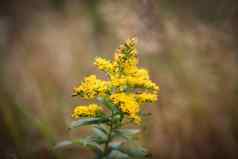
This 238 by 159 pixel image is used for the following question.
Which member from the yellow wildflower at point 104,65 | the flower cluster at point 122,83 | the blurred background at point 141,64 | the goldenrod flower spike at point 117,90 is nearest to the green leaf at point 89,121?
the goldenrod flower spike at point 117,90

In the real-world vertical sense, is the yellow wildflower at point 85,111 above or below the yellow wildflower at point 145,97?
below

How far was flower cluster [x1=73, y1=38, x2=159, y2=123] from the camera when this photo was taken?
6.99ft

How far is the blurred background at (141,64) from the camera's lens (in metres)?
3.15

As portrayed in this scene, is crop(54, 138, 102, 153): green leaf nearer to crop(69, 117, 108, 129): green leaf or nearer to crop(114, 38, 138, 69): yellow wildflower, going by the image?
crop(69, 117, 108, 129): green leaf

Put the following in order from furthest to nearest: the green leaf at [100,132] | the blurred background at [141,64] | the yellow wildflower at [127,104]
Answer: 1. the blurred background at [141,64]
2. the green leaf at [100,132]
3. the yellow wildflower at [127,104]

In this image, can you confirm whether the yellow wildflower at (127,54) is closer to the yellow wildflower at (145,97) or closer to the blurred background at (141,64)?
the yellow wildflower at (145,97)

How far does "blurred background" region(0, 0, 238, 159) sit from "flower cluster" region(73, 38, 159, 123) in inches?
32.5

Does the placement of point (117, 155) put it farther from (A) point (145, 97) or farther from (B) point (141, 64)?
(B) point (141, 64)

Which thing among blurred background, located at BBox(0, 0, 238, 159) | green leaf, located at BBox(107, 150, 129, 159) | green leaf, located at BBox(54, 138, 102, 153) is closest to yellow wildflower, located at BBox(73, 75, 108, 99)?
green leaf, located at BBox(54, 138, 102, 153)

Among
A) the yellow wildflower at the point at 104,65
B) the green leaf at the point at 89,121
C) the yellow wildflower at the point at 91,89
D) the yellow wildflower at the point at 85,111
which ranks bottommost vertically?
the green leaf at the point at 89,121

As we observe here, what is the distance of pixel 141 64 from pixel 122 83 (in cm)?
135

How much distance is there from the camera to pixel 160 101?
3273mm

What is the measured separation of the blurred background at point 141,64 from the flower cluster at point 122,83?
83 centimetres

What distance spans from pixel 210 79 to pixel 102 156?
54.3 inches
